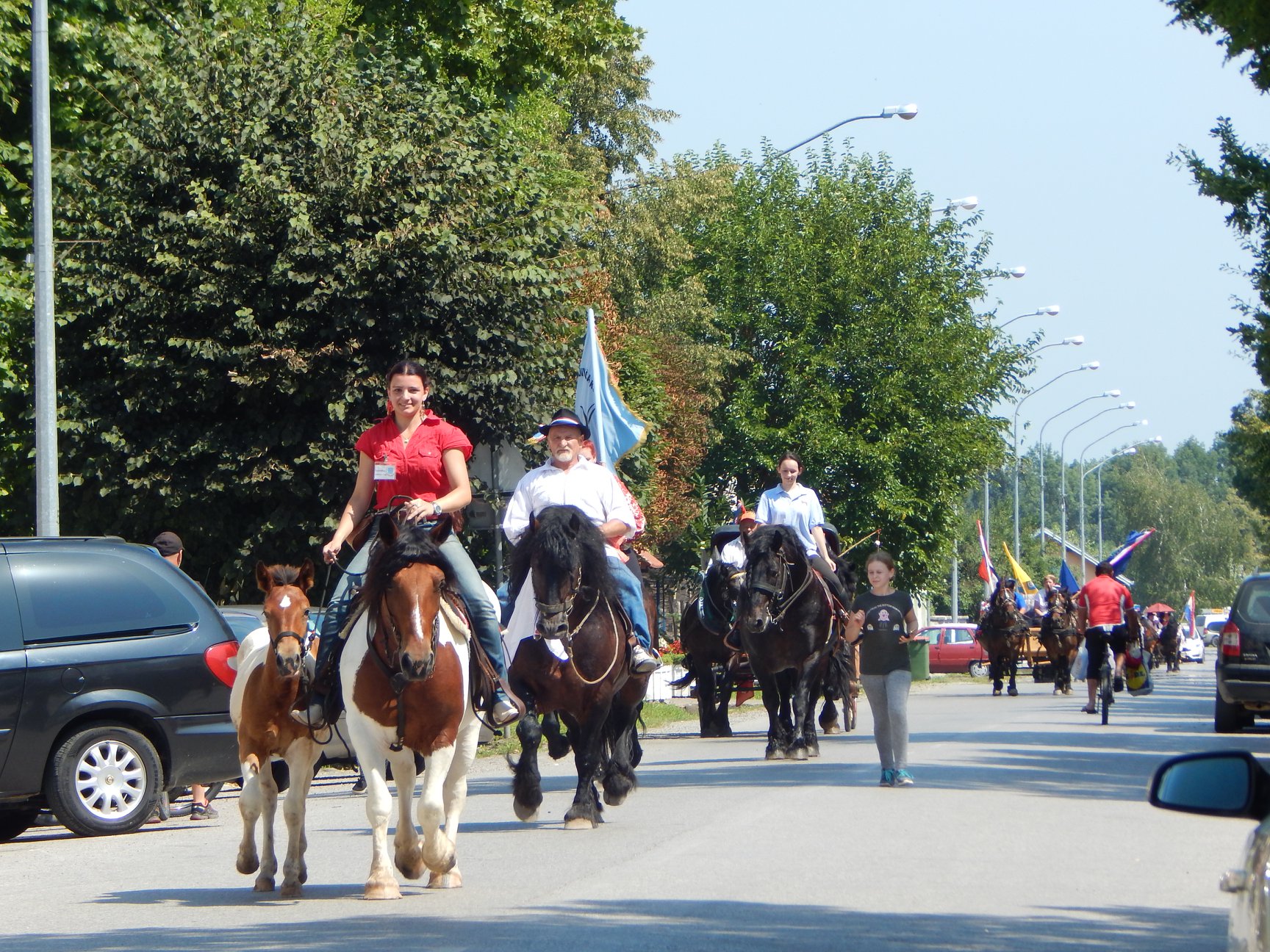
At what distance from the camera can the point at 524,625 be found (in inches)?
466

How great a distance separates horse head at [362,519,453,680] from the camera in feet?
28.0

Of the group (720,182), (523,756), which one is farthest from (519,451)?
(720,182)

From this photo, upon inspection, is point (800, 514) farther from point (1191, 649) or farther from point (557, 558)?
point (1191, 649)

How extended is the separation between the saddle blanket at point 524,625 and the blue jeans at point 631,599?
69cm

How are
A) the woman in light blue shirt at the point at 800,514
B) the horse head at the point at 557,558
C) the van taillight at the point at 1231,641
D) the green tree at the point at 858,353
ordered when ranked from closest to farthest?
1. the horse head at the point at 557,558
2. the woman in light blue shirt at the point at 800,514
3. the van taillight at the point at 1231,641
4. the green tree at the point at 858,353

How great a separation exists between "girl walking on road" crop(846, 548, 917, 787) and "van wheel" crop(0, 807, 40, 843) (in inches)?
254

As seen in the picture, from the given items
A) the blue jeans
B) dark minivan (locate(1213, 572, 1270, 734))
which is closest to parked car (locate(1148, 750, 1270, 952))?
the blue jeans

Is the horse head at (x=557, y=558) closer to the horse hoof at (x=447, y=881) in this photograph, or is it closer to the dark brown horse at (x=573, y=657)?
the dark brown horse at (x=573, y=657)

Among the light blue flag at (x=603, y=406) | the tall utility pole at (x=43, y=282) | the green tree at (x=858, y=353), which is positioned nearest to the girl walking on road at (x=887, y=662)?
the light blue flag at (x=603, y=406)

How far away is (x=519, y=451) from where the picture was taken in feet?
74.1

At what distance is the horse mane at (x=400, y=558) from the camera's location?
876 centimetres

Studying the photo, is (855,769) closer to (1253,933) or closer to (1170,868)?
(1170,868)

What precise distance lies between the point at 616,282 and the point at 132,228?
90.6 feet

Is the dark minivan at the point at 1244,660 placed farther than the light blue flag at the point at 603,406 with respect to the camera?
Yes
